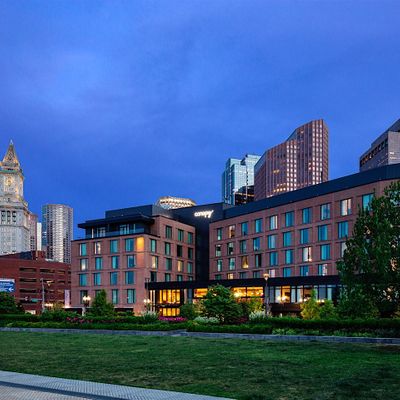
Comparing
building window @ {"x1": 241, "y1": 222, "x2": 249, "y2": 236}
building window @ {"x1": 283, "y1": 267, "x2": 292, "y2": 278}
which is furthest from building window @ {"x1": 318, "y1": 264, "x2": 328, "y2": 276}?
building window @ {"x1": 241, "y1": 222, "x2": 249, "y2": 236}

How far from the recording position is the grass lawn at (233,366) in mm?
16719

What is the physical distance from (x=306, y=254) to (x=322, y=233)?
508cm

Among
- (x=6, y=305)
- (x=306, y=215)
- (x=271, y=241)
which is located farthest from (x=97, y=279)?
(x=306, y=215)

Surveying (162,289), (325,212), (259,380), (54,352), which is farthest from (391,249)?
(162,289)

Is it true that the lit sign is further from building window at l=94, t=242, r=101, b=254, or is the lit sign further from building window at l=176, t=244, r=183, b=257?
building window at l=94, t=242, r=101, b=254

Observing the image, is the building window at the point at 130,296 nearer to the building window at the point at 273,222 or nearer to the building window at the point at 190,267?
the building window at the point at 190,267

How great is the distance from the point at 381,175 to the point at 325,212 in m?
11.8

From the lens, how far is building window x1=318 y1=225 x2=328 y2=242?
7932 centimetres

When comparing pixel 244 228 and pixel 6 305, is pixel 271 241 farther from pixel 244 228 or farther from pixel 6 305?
pixel 6 305

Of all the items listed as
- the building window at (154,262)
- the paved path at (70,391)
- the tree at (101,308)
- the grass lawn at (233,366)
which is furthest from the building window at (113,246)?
the paved path at (70,391)

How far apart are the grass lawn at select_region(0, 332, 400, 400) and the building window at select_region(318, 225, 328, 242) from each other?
1922 inches

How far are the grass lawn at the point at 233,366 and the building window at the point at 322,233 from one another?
160 feet

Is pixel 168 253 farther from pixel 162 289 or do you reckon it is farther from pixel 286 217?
pixel 286 217

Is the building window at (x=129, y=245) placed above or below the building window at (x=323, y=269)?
above
